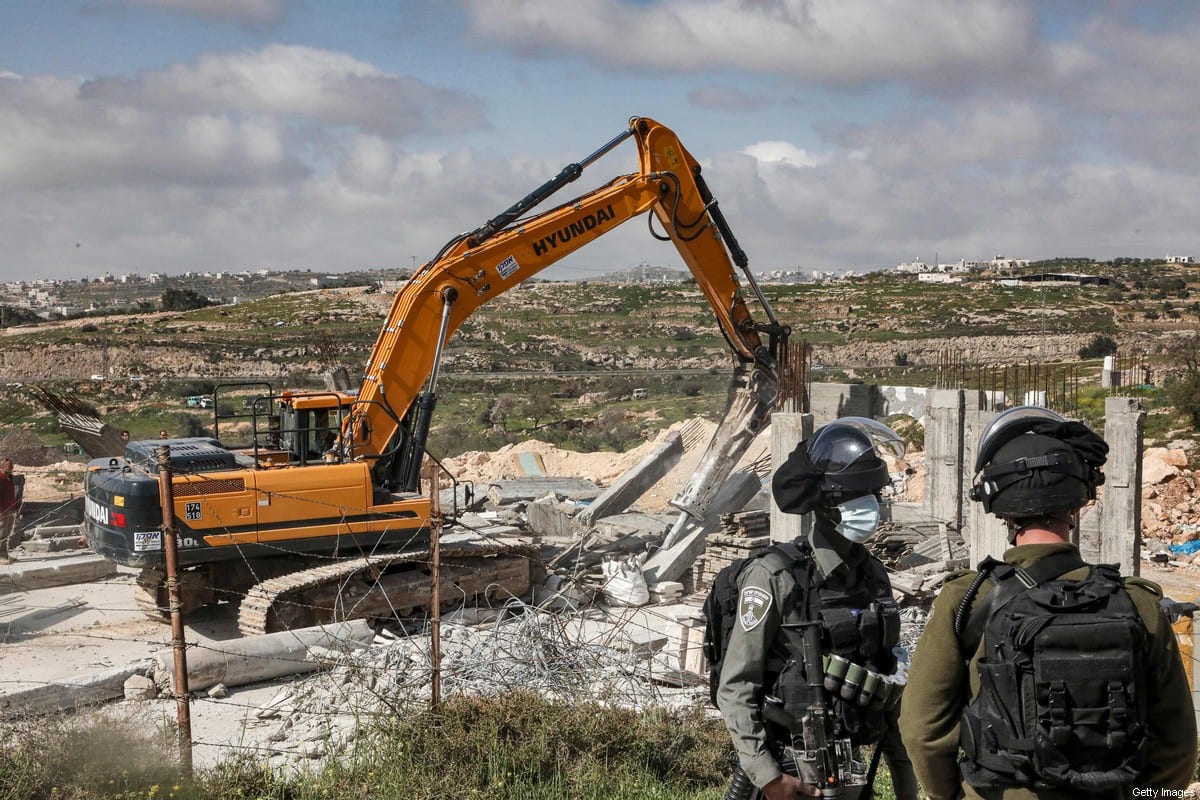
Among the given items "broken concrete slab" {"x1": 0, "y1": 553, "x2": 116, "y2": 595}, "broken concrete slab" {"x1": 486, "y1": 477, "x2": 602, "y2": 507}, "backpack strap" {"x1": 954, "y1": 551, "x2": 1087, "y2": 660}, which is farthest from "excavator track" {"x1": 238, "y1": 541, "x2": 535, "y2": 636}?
"backpack strap" {"x1": 954, "y1": 551, "x2": 1087, "y2": 660}

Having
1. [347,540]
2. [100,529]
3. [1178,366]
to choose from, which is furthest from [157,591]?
[1178,366]

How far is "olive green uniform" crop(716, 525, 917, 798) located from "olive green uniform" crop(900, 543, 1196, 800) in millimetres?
588

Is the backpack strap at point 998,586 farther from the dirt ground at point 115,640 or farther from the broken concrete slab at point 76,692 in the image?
the broken concrete slab at point 76,692

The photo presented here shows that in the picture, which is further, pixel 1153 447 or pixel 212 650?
pixel 1153 447

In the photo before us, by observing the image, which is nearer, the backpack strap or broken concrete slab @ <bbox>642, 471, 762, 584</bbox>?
the backpack strap

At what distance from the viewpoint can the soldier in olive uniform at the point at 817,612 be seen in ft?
11.8

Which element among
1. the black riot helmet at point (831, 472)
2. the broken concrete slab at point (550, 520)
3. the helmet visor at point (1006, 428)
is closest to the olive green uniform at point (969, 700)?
the helmet visor at point (1006, 428)

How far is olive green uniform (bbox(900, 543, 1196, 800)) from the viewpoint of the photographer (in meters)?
2.92

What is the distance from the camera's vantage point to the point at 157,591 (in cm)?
1041

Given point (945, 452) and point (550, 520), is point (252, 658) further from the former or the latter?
point (945, 452)

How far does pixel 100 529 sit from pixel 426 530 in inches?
113

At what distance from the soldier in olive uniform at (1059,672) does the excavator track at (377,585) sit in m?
6.16

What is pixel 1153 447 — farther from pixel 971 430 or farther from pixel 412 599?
pixel 412 599

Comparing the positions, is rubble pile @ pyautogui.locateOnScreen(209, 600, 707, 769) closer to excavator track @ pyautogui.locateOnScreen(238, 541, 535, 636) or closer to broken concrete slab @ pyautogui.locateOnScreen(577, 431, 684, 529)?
excavator track @ pyautogui.locateOnScreen(238, 541, 535, 636)
